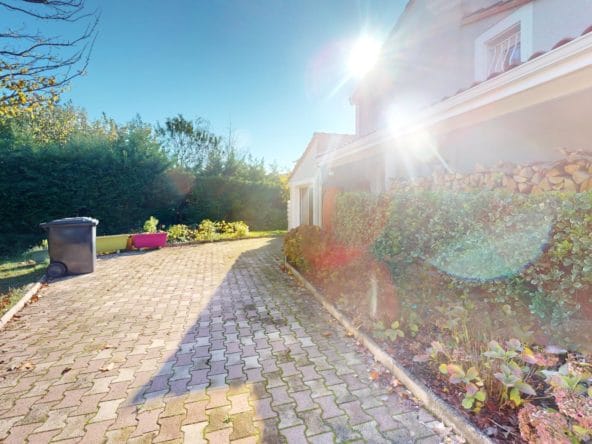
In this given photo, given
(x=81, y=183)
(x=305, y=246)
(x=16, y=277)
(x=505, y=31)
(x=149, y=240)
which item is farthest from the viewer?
(x=81, y=183)

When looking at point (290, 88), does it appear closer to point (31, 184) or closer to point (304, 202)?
point (304, 202)

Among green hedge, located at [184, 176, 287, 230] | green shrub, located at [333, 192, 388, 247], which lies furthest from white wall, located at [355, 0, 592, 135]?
green hedge, located at [184, 176, 287, 230]

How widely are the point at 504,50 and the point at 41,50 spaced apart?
8811 millimetres

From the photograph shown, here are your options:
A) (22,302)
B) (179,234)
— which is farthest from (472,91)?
(179,234)

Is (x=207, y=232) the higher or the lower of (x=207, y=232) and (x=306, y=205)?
the lower

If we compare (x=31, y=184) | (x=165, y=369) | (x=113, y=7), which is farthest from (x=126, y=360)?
(x=31, y=184)

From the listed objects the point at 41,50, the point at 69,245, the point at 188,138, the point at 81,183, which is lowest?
the point at 69,245

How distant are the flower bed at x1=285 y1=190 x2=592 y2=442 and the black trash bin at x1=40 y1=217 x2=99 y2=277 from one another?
691 cm

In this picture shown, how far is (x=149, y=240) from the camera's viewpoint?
450 inches

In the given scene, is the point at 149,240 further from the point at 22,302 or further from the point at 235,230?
the point at 22,302

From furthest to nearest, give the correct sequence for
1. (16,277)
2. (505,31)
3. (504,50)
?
(16,277) → (504,50) → (505,31)

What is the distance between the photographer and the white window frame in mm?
5031

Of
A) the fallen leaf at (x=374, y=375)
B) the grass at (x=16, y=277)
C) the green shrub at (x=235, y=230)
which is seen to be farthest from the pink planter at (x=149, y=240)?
the fallen leaf at (x=374, y=375)

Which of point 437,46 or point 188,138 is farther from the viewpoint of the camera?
point 188,138
